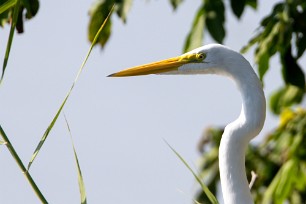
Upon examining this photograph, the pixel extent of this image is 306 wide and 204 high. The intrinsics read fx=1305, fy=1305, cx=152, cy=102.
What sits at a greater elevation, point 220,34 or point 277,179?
point 220,34

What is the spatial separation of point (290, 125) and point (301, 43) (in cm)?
91

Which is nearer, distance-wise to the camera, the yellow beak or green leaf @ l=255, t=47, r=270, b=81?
the yellow beak

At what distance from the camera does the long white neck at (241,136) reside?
421cm

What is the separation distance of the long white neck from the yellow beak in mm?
272

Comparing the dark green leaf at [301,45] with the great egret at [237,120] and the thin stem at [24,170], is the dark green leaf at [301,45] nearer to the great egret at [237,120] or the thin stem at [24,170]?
the great egret at [237,120]

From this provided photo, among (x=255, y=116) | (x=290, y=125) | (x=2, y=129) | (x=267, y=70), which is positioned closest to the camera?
(x=2, y=129)

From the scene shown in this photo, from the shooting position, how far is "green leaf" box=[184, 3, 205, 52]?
5.00 metres

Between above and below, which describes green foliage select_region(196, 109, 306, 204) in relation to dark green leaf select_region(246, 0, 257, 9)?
below

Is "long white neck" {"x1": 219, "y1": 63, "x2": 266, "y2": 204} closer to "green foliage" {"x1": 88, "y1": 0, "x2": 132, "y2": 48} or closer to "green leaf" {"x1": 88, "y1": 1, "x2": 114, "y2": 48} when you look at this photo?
"green foliage" {"x1": 88, "y1": 0, "x2": 132, "y2": 48}

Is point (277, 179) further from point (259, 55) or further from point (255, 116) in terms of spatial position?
point (255, 116)

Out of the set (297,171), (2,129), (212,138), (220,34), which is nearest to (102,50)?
(220,34)

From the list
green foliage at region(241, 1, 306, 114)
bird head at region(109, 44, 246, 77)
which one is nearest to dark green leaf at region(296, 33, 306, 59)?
green foliage at region(241, 1, 306, 114)

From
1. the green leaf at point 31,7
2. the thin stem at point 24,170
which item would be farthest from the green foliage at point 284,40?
the thin stem at point 24,170

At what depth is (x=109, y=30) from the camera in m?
5.35
